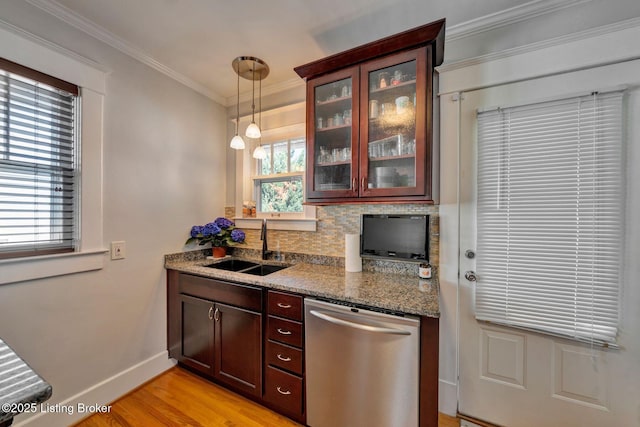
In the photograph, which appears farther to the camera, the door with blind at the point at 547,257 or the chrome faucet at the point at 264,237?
the chrome faucet at the point at 264,237

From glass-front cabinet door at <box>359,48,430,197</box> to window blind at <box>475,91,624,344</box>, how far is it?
0.47 m

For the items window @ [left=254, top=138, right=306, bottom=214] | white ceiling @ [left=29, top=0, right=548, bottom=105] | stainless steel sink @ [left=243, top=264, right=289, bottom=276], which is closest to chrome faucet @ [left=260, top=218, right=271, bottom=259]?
stainless steel sink @ [left=243, top=264, right=289, bottom=276]

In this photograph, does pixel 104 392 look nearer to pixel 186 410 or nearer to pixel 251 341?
pixel 186 410

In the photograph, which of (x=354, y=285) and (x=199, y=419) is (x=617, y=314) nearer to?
(x=354, y=285)

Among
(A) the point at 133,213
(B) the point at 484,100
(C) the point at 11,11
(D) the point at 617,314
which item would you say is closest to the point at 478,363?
(D) the point at 617,314

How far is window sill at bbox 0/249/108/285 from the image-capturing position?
1.38 metres

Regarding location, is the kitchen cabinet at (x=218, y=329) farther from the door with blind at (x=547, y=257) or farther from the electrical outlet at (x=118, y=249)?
the door with blind at (x=547, y=257)

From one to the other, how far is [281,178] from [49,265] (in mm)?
1746

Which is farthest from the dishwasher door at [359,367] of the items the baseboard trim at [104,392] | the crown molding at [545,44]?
the crown molding at [545,44]

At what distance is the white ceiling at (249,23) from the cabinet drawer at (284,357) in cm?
209

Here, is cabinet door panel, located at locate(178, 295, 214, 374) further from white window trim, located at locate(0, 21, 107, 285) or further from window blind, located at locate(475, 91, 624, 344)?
window blind, located at locate(475, 91, 624, 344)

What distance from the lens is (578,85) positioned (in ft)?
4.62

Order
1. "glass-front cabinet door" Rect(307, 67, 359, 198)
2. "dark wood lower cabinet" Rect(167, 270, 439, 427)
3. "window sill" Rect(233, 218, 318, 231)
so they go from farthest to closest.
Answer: "window sill" Rect(233, 218, 318, 231), "glass-front cabinet door" Rect(307, 67, 359, 198), "dark wood lower cabinet" Rect(167, 270, 439, 427)

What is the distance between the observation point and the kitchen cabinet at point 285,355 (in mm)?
1574
